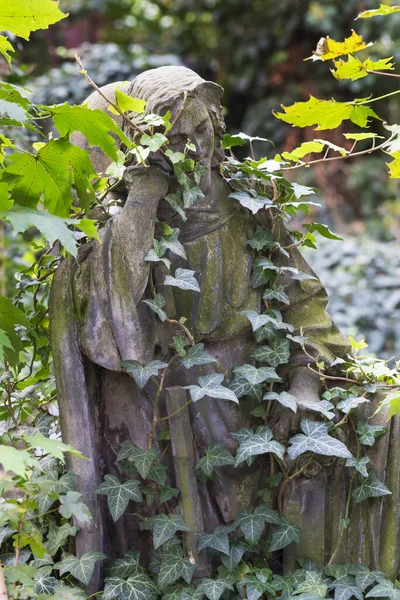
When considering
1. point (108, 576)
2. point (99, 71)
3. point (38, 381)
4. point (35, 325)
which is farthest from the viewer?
point (99, 71)

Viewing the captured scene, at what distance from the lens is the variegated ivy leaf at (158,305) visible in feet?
7.43

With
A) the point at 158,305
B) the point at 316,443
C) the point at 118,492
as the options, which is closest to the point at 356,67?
the point at 158,305

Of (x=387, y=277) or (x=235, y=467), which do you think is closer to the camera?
(x=235, y=467)

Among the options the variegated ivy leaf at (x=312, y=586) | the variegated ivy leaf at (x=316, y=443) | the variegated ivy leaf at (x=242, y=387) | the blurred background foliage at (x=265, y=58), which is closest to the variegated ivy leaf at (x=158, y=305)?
the variegated ivy leaf at (x=242, y=387)

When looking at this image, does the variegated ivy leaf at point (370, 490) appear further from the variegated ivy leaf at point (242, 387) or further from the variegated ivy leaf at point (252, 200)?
the variegated ivy leaf at point (252, 200)

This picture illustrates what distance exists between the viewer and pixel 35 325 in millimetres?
2590

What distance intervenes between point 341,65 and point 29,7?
827 mm

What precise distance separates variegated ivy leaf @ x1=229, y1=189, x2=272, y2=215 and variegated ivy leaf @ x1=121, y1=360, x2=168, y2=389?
53 centimetres

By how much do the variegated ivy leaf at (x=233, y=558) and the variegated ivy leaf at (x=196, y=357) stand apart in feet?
1.86

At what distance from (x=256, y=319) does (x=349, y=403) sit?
0.37 meters

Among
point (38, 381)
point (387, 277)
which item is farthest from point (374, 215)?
point (38, 381)

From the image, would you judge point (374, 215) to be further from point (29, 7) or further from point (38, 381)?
point (29, 7)

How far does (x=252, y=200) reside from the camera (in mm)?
2445

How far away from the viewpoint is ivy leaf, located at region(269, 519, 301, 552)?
2420 mm
